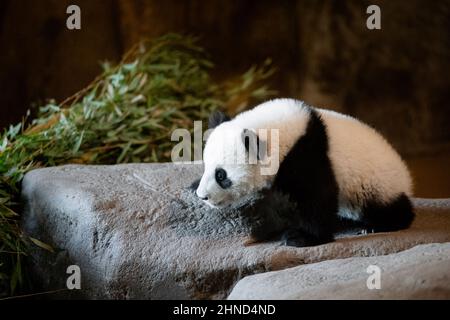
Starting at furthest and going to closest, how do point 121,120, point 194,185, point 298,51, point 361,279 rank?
1. point 298,51
2. point 121,120
3. point 194,185
4. point 361,279

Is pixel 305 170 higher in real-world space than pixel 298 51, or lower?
lower

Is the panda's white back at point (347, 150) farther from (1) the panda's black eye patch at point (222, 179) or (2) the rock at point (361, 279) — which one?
(2) the rock at point (361, 279)

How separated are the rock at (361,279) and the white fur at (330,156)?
0.46 metres

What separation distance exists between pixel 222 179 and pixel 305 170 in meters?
0.38

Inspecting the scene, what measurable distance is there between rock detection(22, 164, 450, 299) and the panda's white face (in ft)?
0.80

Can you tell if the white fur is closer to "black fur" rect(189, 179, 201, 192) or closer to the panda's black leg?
the panda's black leg

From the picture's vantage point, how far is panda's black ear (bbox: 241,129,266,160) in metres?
2.86

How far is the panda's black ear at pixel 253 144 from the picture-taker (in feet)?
9.38

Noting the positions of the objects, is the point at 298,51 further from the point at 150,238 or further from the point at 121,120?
the point at 150,238

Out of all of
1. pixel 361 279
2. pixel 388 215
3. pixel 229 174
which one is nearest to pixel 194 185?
pixel 229 174

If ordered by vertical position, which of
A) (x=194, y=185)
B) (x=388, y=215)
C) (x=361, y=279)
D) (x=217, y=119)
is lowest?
(x=361, y=279)

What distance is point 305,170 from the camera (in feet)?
9.56

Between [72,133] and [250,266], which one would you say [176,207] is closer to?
[250,266]
